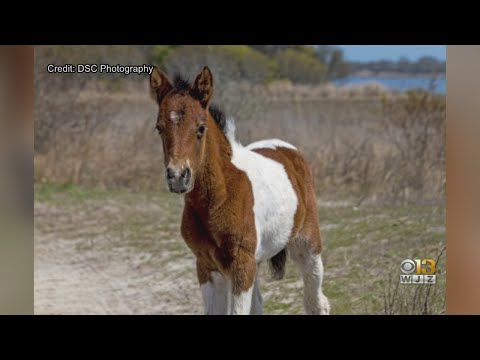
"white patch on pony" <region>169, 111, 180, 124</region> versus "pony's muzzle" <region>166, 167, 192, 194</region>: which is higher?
"white patch on pony" <region>169, 111, 180, 124</region>

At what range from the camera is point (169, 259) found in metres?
7.08

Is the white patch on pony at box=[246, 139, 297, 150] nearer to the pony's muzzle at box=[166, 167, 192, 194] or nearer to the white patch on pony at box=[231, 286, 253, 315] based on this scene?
the pony's muzzle at box=[166, 167, 192, 194]

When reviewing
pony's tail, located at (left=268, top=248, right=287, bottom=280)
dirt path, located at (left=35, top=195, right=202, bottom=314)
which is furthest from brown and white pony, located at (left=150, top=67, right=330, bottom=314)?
dirt path, located at (left=35, top=195, right=202, bottom=314)

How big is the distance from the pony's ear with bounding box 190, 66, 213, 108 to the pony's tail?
4.78 feet

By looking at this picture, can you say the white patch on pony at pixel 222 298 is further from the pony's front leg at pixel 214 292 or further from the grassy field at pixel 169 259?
the grassy field at pixel 169 259

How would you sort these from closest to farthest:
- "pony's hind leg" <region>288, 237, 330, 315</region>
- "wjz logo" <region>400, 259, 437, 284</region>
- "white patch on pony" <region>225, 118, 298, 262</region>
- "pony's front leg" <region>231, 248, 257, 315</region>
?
"pony's front leg" <region>231, 248, 257, 315</region> < "white patch on pony" <region>225, 118, 298, 262</region> < "pony's hind leg" <region>288, 237, 330, 315</region> < "wjz logo" <region>400, 259, 437, 284</region>

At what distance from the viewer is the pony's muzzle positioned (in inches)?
189

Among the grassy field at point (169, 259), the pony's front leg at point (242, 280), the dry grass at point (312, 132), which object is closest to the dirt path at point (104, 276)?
the grassy field at point (169, 259)

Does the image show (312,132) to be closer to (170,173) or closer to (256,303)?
(256,303)

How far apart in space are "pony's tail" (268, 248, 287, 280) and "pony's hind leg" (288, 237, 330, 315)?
0.23 feet

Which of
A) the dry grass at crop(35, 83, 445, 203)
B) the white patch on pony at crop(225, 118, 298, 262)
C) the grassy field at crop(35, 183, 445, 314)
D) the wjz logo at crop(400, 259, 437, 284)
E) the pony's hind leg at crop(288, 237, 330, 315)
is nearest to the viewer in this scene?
the white patch on pony at crop(225, 118, 298, 262)

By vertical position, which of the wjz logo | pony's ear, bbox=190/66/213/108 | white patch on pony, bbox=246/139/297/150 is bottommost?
the wjz logo

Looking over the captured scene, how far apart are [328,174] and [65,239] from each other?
2626 millimetres

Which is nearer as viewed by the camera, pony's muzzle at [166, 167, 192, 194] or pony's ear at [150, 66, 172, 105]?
pony's muzzle at [166, 167, 192, 194]
